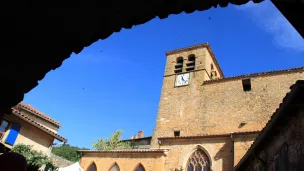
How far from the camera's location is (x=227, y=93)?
23.4 metres

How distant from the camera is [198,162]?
18.7m

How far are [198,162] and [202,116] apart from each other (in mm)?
5183

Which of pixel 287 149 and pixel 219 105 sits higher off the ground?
pixel 219 105

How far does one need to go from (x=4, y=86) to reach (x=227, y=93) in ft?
73.1

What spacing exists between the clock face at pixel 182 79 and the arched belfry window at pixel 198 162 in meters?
8.35

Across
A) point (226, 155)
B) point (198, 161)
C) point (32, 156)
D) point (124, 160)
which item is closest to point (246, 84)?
point (226, 155)

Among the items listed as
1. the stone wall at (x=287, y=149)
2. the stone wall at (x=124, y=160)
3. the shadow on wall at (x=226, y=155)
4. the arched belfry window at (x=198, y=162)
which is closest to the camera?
the stone wall at (x=287, y=149)

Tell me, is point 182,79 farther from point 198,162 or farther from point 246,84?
point 198,162

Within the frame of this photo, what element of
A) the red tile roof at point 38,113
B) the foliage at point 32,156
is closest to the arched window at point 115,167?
the foliage at point 32,156

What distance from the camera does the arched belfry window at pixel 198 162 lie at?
18.3m

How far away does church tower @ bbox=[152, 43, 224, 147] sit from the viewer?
23781 mm

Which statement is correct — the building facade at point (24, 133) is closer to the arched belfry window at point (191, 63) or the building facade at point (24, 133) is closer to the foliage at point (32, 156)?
the foliage at point (32, 156)

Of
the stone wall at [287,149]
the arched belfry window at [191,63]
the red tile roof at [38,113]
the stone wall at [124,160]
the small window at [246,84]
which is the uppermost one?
the arched belfry window at [191,63]

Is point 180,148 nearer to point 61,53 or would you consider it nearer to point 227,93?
point 227,93
